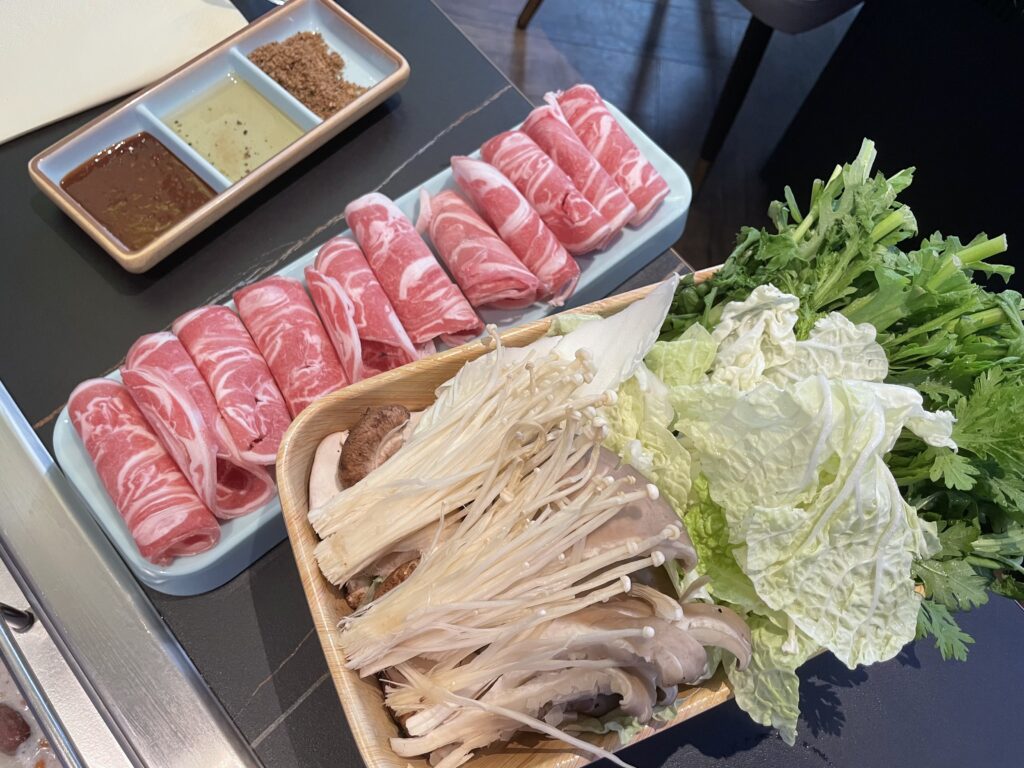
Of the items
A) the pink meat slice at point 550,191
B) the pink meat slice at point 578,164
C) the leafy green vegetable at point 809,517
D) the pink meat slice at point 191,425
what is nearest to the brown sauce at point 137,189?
the pink meat slice at point 191,425

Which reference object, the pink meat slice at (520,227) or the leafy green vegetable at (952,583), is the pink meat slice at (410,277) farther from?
the leafy green vegetable at (952,583)

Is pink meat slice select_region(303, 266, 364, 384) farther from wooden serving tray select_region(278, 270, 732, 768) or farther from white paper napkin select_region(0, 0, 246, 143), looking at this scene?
white paper napkin select_region(0, 0, 246, 143)

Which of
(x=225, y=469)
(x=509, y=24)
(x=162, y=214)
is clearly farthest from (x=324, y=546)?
(x=509, y=24)

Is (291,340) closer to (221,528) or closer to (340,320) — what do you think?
(340,320)

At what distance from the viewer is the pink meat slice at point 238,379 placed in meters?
1.40

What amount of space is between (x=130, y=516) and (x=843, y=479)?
121cm

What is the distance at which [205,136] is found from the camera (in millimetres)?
1854

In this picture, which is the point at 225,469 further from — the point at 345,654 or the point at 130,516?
the point at 345,654

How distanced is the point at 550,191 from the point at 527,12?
6.38 ft

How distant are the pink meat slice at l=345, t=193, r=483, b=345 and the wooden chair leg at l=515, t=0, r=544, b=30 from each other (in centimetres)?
204

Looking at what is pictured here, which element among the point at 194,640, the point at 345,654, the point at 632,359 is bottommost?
the point at 194,640

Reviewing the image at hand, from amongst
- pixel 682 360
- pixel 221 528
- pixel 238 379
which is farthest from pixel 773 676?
pixel 238 379

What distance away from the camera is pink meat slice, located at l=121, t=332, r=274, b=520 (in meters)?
1.35

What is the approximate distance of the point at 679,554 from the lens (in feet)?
3.24
